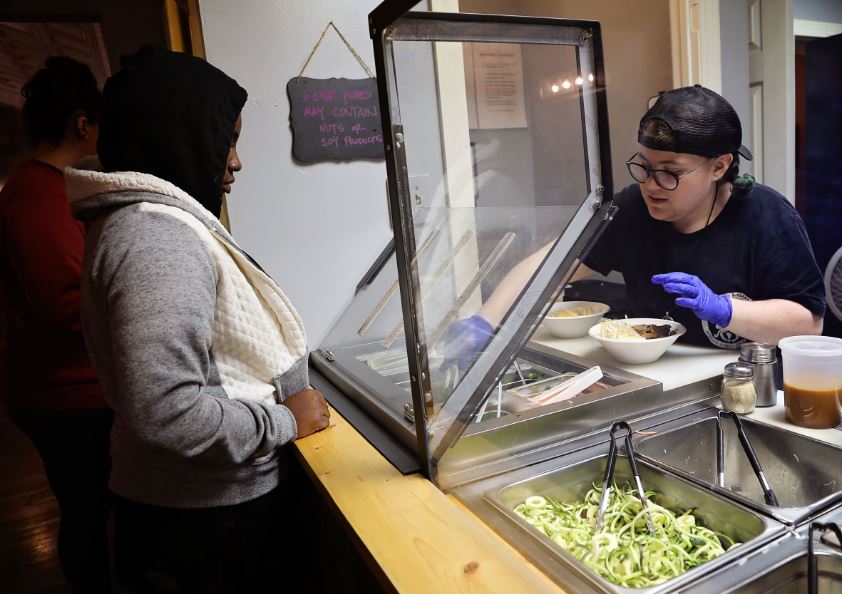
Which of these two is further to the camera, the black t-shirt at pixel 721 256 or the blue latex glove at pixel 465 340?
the black t-shirt at pixel 721 256

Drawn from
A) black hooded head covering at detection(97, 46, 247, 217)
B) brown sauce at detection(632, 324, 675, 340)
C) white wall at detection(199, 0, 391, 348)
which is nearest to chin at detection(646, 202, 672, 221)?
brown sauce at detection(632, 324, 675, 340)

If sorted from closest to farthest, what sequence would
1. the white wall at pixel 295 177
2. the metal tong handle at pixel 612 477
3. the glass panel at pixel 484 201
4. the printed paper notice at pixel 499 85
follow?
the metal tong handle at pixel 612 477 < the glass panel at pixel 484 201 < the printed paper notice at pixel 499 85 < the white wall at pixel 295 177

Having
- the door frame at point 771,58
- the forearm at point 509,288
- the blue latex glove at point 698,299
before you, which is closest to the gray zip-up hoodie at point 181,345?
the forearm at point 509,288

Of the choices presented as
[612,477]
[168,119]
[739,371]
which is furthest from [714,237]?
[168,119]

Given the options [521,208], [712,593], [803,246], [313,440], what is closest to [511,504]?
[712,593]

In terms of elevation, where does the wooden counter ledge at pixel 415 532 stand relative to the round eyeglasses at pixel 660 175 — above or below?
below

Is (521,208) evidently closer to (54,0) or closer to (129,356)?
(129,356)

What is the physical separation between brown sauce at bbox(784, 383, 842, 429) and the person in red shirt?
5.89 feet

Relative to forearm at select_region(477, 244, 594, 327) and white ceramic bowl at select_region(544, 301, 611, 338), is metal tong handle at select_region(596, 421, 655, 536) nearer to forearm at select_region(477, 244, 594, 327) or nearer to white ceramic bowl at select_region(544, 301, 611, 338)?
forearm at select_region(477, 244, 594, 327)

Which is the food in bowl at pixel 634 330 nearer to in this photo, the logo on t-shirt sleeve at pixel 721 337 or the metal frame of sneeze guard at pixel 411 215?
the logo on t-shirt sleeve at pixel 721 337

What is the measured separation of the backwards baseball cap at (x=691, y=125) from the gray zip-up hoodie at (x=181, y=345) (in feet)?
3.71

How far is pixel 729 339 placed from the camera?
5.29 ft

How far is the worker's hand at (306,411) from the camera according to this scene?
1298 millimetres

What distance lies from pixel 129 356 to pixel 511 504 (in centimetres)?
66
